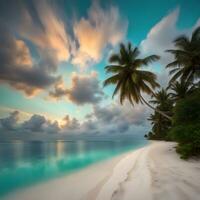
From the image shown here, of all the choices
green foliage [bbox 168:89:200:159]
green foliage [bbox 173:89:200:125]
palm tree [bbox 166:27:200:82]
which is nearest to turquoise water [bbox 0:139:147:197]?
green foliage [bbox 168:89:200:159]

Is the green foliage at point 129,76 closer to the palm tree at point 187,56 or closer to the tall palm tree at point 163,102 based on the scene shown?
the palm tree at point 187,56

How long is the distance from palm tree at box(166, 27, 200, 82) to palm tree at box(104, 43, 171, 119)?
344 centimetres

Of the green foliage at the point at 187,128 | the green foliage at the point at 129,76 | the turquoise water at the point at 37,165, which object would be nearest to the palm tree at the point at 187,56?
the green foliage at the point at 129,76

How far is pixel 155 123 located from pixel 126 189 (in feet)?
119

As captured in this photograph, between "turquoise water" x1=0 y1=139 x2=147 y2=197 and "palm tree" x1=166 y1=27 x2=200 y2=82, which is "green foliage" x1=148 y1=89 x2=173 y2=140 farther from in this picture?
"turquoise water" x1=0 y1=139 x2=147 y2=197

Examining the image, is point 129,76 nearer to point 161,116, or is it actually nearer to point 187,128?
point 187,128

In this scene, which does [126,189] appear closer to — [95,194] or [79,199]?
[95,194]

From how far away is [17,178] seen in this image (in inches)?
288

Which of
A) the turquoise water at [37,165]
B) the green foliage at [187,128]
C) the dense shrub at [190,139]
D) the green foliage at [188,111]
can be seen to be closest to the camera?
the turquoise water at [37,165]

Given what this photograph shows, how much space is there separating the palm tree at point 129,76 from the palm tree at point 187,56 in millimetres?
3435

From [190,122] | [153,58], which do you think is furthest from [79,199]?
[153,58]

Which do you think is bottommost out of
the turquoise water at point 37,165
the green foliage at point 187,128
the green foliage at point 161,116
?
the turquoise water at point 37,165

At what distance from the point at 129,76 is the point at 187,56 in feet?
22.4

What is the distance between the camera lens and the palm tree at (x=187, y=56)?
15.0m
